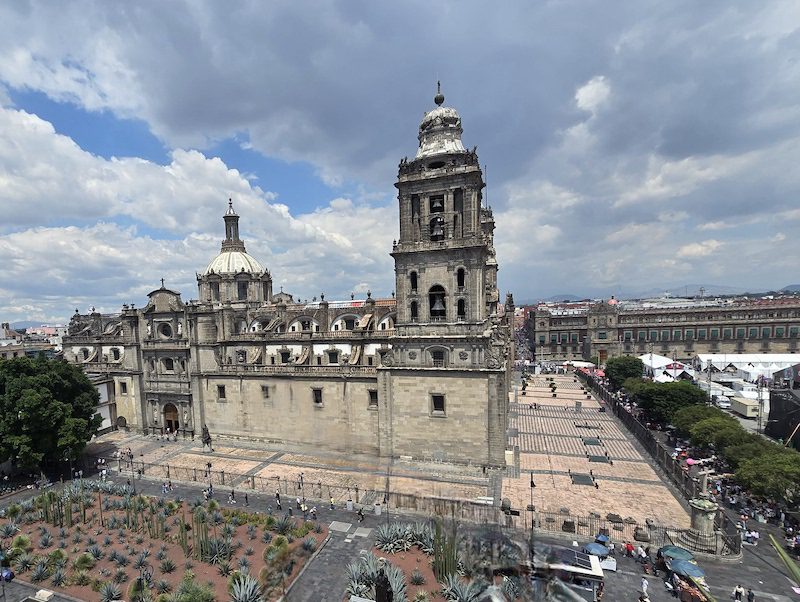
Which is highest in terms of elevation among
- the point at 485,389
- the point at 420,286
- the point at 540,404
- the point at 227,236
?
the point at 227,236

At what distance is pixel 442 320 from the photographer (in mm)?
33969

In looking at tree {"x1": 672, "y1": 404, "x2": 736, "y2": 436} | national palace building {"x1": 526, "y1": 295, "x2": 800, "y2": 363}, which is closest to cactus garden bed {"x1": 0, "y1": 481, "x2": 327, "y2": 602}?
tree {"x1": 672, "y1": 404, "x2": 736, "y2": 436}

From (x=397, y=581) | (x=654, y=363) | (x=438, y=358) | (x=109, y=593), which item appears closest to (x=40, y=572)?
(x=109, y=593)

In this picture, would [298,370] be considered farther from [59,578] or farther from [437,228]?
[59,578]

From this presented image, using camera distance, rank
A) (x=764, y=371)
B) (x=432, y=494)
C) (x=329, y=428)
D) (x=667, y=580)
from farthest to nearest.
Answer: (x=764, y=371) < (x=329, y=428) < (x=432, y=494) < (x=667, y=580)

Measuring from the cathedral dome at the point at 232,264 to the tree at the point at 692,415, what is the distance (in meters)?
51.9

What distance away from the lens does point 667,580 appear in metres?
20.4

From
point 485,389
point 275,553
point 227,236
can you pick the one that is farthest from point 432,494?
point 227,236

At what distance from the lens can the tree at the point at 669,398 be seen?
1718 inches

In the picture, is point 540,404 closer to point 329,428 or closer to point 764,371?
point 329,428

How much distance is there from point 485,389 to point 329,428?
614 inches

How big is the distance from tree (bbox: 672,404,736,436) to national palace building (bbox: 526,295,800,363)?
6071cm

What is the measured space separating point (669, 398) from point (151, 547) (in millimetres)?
48318

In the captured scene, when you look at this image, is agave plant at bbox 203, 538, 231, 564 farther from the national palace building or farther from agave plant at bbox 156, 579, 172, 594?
the national palace building
